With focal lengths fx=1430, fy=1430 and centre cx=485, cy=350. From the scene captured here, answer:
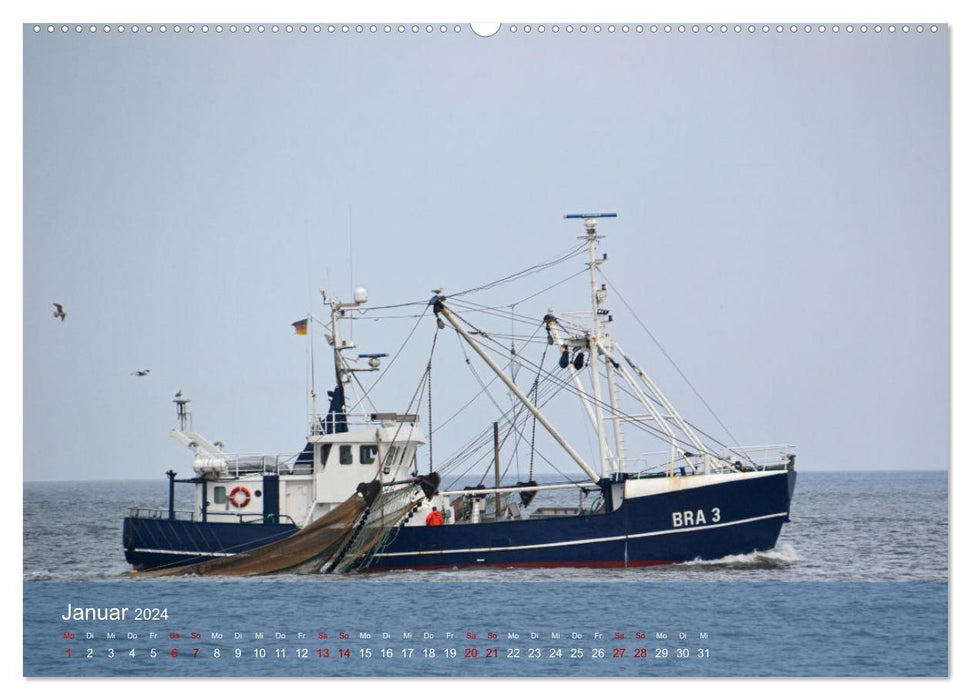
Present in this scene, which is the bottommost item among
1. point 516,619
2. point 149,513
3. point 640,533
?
point 516,619

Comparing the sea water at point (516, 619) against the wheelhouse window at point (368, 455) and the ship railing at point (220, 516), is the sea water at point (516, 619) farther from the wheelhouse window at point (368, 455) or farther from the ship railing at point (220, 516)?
the wheelhouse window at point (368, 455)

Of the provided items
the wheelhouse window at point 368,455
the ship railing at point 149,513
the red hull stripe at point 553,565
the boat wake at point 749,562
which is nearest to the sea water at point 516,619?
the boat wake at point 749,562

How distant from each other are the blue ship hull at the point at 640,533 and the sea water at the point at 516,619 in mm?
429

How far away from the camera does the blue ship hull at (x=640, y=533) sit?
30578mm

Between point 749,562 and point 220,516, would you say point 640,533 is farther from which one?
point 220,516

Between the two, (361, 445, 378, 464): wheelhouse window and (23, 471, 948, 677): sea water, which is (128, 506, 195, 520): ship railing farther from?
(361, 445, 378, 464): wheelhouse window

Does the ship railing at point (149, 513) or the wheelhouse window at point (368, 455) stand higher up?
the wheelhouse window at point (368, 455)

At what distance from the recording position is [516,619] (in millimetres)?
24031

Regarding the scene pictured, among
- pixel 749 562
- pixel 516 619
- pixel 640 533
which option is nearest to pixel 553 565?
pixel 640 533

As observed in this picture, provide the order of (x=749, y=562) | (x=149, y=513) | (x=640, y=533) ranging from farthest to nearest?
(x=149, y=513) < (x=749, y=562) < (x=640, y=533)

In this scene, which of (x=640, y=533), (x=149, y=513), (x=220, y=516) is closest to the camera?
(x=640, y=533)

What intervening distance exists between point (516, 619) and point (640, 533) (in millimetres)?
7158

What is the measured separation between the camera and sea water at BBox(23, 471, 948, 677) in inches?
768

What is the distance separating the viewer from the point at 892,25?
18891 mm
